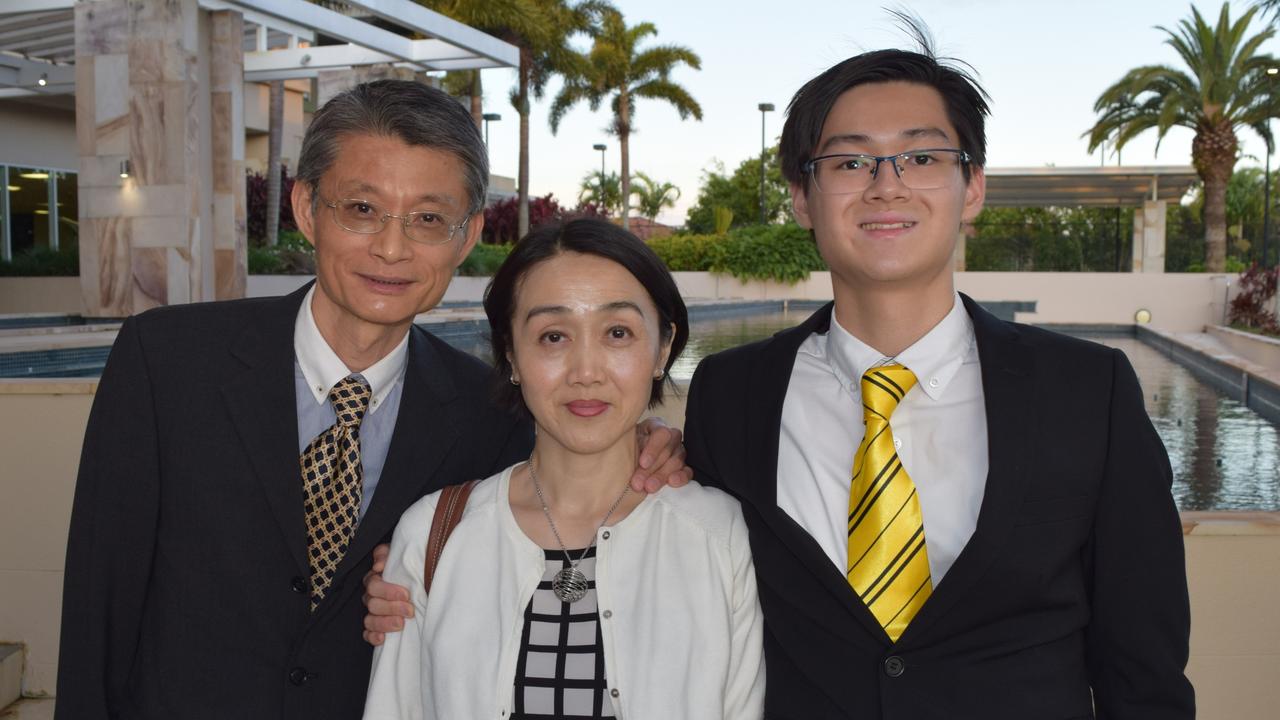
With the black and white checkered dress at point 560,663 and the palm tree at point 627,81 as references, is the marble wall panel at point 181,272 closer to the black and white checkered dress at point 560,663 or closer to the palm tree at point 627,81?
the black and white checkered dress at point 560,663

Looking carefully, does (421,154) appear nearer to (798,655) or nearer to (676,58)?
(798,655)

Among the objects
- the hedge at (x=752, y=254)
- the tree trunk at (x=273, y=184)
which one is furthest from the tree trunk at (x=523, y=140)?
the tree trunk at (x=273, y=184)

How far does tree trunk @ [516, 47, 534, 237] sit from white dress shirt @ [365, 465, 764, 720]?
26414 mm

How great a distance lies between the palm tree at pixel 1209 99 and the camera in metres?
23.5

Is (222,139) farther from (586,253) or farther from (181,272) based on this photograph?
(586,253)

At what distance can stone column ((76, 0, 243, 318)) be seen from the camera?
13.3 m

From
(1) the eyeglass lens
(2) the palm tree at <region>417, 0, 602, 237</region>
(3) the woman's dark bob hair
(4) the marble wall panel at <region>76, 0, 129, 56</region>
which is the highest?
(2) the palm tree at <region>417, 0, 602, 237</region>

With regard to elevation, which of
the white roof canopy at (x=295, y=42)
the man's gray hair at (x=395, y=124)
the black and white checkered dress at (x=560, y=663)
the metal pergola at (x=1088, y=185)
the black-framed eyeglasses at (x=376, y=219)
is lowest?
the black and white checkered dress at (x=560, y=663)

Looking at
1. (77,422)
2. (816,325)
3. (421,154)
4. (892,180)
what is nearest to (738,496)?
(816,325)

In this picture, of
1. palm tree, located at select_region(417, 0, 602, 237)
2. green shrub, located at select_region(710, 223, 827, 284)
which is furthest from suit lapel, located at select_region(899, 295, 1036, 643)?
green shrub, located at select_region(710, 223, 827, 284)

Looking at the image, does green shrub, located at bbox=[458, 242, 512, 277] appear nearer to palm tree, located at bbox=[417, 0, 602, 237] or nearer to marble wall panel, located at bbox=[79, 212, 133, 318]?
palm tree, located at bbox=[417, 0, 602, 237]

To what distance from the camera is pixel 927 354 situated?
6.86ft

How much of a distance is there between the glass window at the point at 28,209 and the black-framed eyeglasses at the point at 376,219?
887 inches

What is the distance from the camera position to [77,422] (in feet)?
11.8
